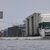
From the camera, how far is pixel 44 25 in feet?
89.5

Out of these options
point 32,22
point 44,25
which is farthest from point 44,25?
point 32,22

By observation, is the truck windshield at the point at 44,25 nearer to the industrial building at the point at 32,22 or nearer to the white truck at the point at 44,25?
the white truck at the point at 44,25

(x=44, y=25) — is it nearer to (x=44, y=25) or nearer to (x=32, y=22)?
(x=44, y=25)

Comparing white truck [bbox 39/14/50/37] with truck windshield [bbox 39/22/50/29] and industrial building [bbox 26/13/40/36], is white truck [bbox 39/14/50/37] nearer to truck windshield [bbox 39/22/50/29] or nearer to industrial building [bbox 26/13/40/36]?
truck windshield [bbox 39/22/50/29]

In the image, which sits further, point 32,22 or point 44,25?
point 32,22

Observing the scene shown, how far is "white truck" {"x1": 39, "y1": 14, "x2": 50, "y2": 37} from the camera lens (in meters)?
25.5

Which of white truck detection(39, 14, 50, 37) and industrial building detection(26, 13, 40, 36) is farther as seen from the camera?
industrial building detection(26, 13, 40, 36)

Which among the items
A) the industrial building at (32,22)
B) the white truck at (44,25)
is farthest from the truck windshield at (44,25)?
the industrial building at (32,22)

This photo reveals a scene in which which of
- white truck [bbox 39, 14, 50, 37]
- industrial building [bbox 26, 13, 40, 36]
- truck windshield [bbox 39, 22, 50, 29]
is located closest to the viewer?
white truck [bbox 39, 14, 50, 37]

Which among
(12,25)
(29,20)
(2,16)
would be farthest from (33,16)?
(2,16)

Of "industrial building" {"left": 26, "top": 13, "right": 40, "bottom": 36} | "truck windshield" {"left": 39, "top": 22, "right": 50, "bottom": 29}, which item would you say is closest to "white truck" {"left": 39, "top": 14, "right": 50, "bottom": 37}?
"truck windshield" {"left": 39, "top": 22, "right": 50, "bottom": 29}

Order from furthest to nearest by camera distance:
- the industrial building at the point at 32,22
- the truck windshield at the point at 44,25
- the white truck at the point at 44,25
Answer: the industrial building at the point at 32,22
the truck windshield at the point at 44,25
the white truck at the point at 44,25

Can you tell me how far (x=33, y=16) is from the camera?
2898 cm

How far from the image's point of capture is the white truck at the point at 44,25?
25.5 meters
